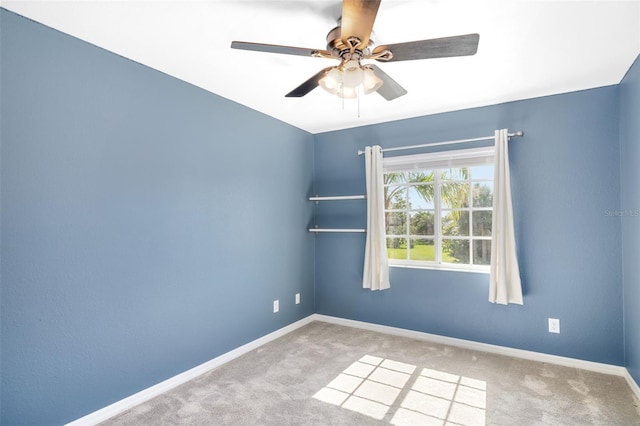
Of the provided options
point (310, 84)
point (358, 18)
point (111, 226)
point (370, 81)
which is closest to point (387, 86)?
point (370, 81)

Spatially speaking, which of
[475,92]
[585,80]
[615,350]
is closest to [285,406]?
[615,350]

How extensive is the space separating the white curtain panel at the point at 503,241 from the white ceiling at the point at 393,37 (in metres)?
0.56

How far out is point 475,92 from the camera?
9.22 ft

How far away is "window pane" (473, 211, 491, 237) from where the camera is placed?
3150mm

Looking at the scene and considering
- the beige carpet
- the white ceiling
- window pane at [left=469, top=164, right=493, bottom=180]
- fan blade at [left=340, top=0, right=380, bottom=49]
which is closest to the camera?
fan blade at [left=340, top=0, right=380, bottom=49]

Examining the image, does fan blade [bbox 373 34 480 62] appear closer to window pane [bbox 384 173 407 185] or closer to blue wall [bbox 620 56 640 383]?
blue wall [bbox 620 56 640 383]

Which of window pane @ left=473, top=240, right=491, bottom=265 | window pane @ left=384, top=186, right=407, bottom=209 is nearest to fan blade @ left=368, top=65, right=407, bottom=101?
window pane @ left=384, top=186, right=407, bottom=209

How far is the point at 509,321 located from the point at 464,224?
3.15 ft

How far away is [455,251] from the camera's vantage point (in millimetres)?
3318

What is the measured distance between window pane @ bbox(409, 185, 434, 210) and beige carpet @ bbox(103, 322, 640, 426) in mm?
1430

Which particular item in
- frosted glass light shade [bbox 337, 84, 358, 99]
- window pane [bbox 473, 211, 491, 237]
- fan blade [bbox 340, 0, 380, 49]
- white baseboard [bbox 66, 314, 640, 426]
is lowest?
white baseboard [bbox 66, 314, 640, 426]

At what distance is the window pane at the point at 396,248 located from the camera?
11.8ft

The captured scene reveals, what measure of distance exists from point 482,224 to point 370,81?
201 cm

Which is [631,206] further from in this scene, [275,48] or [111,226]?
[111,226]
